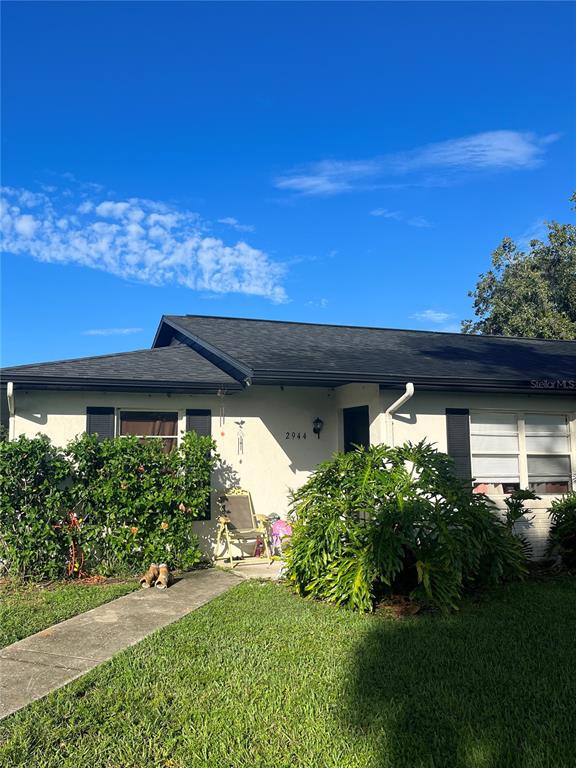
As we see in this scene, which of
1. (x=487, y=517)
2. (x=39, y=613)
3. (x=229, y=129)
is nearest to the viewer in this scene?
(x=39, y=613)

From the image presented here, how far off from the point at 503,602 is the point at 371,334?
685 centimetres

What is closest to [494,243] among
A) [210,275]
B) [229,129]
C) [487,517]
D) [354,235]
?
[354,235]

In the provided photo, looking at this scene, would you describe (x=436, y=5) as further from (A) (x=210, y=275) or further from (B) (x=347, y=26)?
(A) (x=210, y=275)

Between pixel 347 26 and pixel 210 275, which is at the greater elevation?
pixel 347 26

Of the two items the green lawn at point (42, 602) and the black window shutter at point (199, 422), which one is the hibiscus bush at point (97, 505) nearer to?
the green lawn at point (42, 602)

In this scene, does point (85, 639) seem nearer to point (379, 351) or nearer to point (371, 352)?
point (371, 352)

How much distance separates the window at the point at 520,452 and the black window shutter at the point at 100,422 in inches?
211

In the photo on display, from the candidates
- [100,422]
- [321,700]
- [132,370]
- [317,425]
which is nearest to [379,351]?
[317,425]

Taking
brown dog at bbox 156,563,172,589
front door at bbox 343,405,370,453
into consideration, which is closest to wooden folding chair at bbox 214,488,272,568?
brown dog at bbox 156,563,172,589

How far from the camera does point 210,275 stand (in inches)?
750

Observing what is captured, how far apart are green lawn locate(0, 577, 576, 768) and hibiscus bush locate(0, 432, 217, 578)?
7.07 ft

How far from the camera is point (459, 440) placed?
8109mm

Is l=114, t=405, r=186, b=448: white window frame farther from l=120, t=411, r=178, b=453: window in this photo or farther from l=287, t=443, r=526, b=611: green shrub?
l=287, t=443, r=526, b=611: green shrub

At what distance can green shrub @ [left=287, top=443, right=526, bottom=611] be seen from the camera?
5637 millimetres
